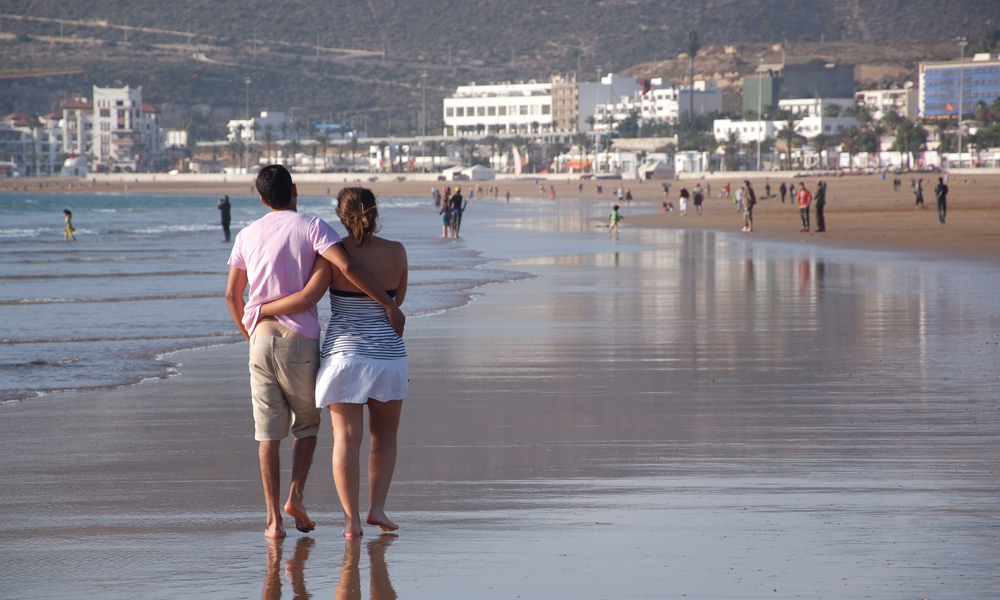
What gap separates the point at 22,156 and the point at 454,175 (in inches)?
3153

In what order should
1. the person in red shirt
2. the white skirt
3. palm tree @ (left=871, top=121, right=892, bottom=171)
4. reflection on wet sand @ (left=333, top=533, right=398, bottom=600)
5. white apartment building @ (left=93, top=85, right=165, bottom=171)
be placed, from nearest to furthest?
1. reflection on wet sand @ (left=333, top=533, right=398, bottom=600)
2. the white skirt
3. the person in red shirt
4. palm tree @ (left=871, top=121, right=892, bottom=171)
5. white apartment building @ (left=93, top=85, right=165, bottom=171)

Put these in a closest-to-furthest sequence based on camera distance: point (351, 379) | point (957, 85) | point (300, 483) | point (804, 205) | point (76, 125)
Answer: point (351, 379), point (300, 483), point (804, 205), point (957, 85), point (76, 125)

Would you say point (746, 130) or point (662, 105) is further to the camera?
point (662, 105)

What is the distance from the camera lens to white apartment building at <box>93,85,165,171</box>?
590 feet

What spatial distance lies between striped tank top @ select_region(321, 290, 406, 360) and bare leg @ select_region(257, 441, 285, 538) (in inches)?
18.8

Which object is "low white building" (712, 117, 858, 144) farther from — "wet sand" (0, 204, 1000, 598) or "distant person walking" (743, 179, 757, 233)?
"wet sand" (0, 204, 1000, 598)

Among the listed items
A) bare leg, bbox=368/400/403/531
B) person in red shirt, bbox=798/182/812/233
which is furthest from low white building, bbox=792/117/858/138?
bare leg, bbox=368/400/403/531

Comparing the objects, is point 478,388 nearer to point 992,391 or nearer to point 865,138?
point 992,391

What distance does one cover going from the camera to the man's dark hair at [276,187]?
4.61m

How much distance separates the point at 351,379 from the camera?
4496 mm

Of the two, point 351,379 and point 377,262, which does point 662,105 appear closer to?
point 377,262

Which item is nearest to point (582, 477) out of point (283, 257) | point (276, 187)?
point (283, 257)

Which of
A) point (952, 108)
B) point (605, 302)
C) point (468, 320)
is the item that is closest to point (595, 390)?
point (468, 320)

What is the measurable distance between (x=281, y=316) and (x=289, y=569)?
99cm
